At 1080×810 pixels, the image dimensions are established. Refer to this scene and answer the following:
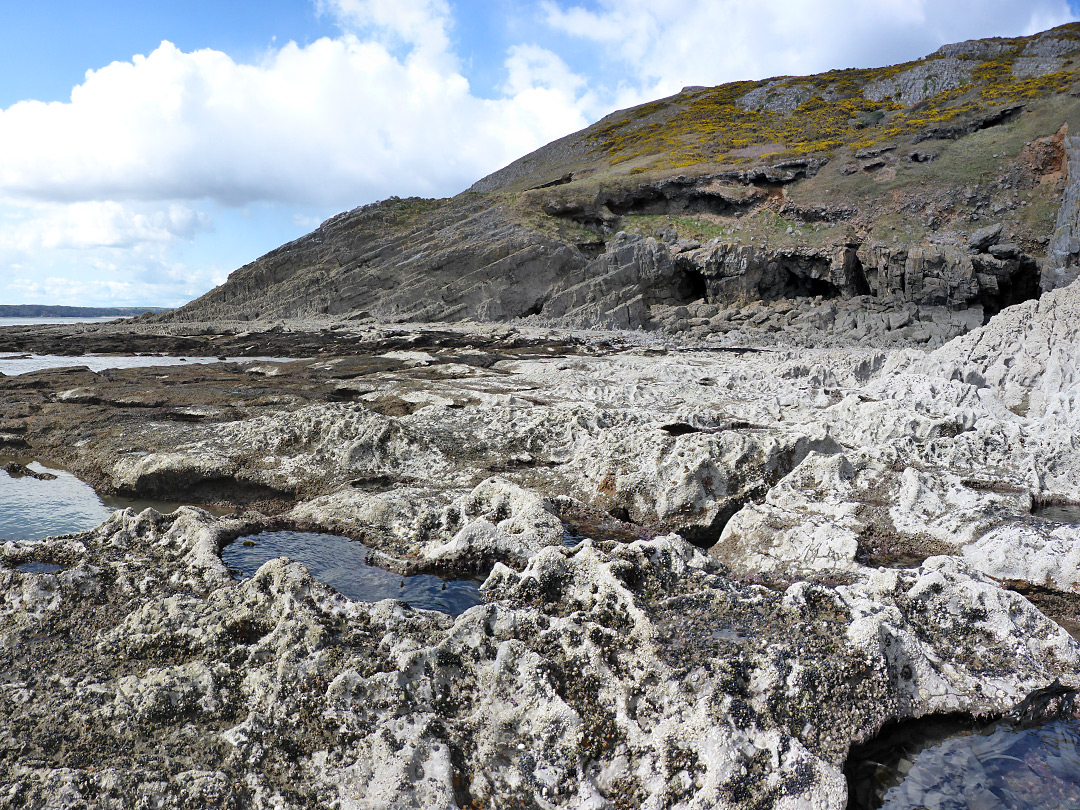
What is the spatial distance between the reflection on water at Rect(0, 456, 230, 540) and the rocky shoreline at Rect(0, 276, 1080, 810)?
41cm

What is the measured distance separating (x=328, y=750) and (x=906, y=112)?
6225 centimetres

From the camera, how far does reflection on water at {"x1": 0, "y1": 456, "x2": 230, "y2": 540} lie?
27.8ft

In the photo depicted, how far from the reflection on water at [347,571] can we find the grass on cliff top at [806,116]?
45.9m

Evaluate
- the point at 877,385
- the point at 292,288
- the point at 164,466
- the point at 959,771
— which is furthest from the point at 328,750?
the point at 292,288

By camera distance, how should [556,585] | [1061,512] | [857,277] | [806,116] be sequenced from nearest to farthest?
1. [556,585]
2. [1061,512]
3. [857,277]
4. [806,116]

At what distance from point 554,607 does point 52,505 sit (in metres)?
8.19

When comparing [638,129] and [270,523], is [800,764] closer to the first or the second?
[270,523]

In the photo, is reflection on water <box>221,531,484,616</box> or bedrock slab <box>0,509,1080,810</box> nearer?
bedrock slab <box>0,509,1080,810</box>

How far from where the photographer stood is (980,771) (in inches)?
164

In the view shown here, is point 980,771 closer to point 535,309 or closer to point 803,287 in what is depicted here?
point 803,287

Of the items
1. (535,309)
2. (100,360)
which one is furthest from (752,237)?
(100,360)

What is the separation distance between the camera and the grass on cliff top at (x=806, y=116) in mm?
47281

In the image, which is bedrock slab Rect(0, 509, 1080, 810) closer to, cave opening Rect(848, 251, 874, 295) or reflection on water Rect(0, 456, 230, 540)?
reflection on water Rect(0, 456, 230, 540)

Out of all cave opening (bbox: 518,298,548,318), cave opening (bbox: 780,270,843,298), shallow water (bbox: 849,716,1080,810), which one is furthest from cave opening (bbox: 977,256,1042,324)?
shallow water (bbox: 849,716,1080,810)
